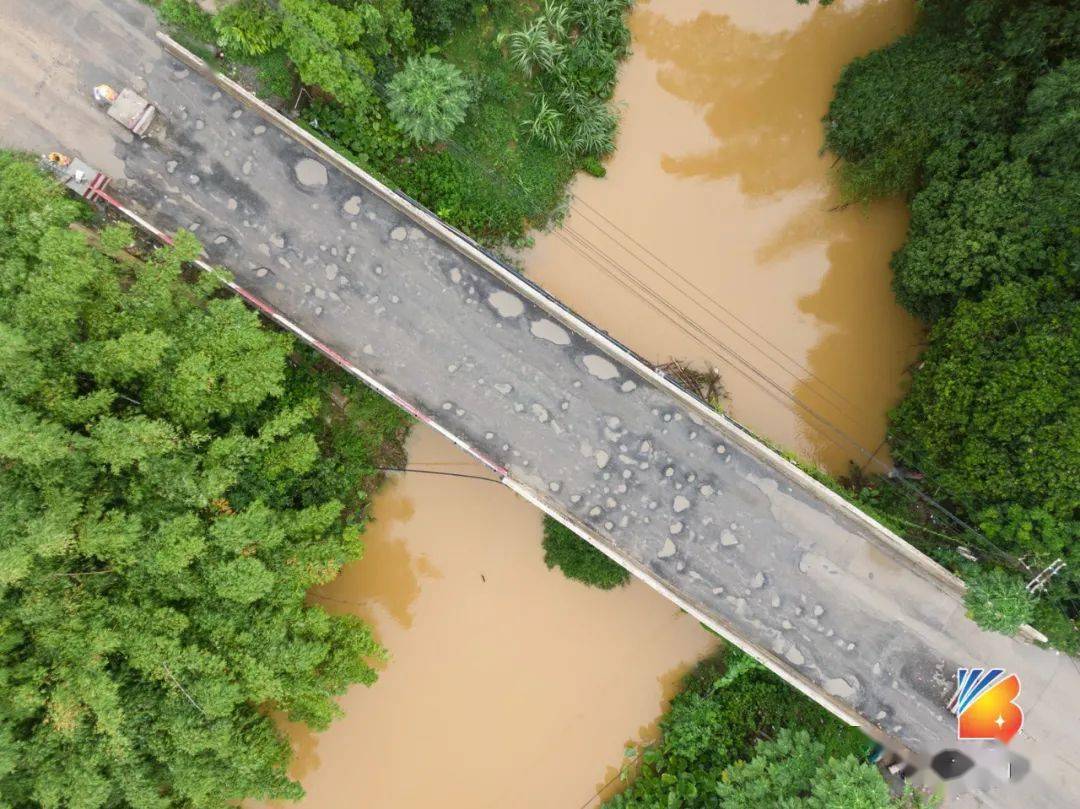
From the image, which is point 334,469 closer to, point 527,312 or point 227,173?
point 527,312

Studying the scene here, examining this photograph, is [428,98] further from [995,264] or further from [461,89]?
[995,264]

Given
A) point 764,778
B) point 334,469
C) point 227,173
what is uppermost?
point 227,173

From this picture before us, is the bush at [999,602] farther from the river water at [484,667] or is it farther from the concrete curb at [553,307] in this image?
the river water at [484,667]

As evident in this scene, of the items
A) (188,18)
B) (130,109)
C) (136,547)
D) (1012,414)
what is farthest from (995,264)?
(130,109)

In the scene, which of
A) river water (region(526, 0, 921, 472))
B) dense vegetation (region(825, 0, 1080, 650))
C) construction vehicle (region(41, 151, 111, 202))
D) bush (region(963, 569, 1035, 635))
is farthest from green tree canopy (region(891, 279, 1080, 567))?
construction vehicle (region(41, 151, 111, 202))

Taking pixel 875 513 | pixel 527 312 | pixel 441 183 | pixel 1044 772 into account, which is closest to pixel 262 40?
pixel 441 183

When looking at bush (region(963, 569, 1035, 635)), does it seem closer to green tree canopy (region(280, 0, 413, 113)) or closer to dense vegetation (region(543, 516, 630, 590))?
dense vegetation (region(543, 516, 630, 590))

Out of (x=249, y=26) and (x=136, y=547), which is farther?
(x=249, y=26)
